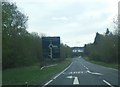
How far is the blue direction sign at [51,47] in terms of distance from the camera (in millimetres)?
54938

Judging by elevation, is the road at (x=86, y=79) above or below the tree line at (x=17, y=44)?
below

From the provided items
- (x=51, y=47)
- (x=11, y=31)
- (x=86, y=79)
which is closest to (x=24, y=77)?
(x=86, y=79)

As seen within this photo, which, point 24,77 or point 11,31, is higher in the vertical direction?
point 11,31

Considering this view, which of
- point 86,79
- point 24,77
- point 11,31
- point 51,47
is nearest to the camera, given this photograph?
point 86,79

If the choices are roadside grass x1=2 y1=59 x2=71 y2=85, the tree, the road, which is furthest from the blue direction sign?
the road

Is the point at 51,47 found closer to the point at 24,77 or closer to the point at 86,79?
the point at 24,77

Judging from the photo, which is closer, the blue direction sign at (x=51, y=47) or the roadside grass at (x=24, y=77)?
the roadside grass at (x=24, y=77)

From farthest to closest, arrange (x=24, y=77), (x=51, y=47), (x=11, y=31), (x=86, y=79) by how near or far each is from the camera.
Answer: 1. (x=11, y=31)
2. (x=51, y=47)
3. (x=24, y=77)
4. (x=86, y=79)

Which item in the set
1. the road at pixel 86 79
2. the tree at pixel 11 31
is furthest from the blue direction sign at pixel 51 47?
the road at pixel 86 79

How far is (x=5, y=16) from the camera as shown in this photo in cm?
4919

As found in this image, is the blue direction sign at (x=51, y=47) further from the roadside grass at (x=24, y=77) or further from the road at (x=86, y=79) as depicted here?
the road at (x=86, y=79)

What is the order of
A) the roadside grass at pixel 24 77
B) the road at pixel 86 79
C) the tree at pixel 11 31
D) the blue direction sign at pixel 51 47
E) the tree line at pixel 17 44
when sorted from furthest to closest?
1. the tree line at pixel 17 44
2. the blue direction sign at pixel 51 47
3. the tree at pixel 11 31
4. the roadside grass at pixel 24 77
5. the road at pixel 86 79

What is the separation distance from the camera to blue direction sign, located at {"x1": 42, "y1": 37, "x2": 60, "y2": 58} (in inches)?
2163

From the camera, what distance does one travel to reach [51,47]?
55.0m
